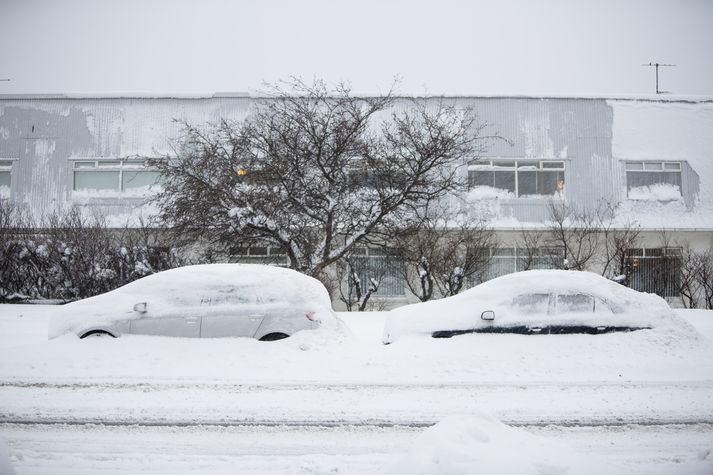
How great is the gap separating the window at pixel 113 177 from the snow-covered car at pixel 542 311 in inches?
652

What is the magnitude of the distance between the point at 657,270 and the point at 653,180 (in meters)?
3.73

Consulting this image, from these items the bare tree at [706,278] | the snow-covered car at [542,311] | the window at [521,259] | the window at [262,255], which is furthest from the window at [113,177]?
the bare tree at [706,278]

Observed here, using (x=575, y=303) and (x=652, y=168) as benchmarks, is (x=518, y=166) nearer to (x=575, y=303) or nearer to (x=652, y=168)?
(x=652, y=168)

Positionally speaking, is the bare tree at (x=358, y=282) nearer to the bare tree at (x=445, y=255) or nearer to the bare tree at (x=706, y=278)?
the bare tree at (x=445, y=255)

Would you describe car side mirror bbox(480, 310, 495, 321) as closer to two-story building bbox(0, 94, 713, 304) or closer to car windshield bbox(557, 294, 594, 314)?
car windshield bbox(557, 294, 594, 314)

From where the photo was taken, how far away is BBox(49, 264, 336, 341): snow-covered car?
387 inches

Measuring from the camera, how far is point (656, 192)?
22.8m

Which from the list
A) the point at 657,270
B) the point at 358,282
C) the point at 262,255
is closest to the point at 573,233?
the point at 657,270

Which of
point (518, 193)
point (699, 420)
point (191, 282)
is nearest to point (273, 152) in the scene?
point (191, 282)

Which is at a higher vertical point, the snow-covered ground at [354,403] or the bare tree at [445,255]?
the bare tree at [445,255]

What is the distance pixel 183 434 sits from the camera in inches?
233

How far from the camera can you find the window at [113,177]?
23.4 metres

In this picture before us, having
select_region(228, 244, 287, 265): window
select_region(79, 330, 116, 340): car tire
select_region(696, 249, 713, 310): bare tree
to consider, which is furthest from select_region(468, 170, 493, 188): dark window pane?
select_region(79, 330, 116, 340): car tire

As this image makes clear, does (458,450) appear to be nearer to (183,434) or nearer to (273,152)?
(183,434)
